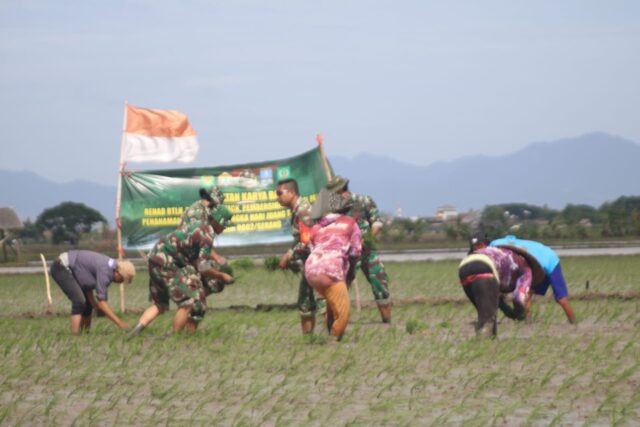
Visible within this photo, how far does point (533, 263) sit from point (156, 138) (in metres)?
7.79

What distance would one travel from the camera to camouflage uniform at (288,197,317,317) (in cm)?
1305

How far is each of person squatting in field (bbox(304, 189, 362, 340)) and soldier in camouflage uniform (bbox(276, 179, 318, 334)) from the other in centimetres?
47

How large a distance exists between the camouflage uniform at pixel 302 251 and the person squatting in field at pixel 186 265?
0.72 meters

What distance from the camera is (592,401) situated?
849cm

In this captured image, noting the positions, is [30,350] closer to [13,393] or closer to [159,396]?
[13,393]

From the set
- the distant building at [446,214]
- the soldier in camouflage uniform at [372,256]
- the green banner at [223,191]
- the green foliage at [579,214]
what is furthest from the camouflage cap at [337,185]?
the distant building at [446,214]

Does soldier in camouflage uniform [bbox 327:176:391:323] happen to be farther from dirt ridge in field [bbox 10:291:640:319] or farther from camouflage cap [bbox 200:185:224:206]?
dirt ridge in field [bbox 10:291:640:319]

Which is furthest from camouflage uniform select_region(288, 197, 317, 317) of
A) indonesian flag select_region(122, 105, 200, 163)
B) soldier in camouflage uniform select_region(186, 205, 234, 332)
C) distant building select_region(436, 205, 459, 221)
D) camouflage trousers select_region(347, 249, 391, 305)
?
distant building select_region(436, 205, 459, 221)

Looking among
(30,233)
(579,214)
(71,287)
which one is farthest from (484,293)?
(30,233)

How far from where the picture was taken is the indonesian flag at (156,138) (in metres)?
19.3

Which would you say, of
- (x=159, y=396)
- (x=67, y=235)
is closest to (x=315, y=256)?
(x=159, y=396)

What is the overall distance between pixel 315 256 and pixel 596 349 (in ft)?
8.92

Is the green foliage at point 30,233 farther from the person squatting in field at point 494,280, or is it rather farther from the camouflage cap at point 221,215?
the person squatting in field at point 494,280

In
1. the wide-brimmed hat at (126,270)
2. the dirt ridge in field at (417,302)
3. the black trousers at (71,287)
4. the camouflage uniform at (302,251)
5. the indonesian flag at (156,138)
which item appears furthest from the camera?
the indonesian flag at (156,138)
